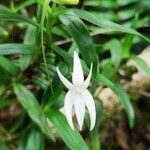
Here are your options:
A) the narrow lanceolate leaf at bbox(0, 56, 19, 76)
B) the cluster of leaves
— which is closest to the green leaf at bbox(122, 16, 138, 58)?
the cluster of leaves

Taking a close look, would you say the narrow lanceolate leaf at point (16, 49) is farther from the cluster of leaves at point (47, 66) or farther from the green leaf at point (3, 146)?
the green leaf at point (3, 146)

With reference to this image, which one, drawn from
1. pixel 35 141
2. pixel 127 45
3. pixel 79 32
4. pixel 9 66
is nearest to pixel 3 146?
pixel 35 141

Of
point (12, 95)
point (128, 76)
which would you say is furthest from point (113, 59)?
point (12, 95)

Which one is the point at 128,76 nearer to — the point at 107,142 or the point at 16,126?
the point at 107,142

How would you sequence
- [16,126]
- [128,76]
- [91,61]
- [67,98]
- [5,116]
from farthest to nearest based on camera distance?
[5,116]
[128,76]
[16,126]
[91,61]
[67,98]

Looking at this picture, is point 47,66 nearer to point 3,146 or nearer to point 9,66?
point 9,66

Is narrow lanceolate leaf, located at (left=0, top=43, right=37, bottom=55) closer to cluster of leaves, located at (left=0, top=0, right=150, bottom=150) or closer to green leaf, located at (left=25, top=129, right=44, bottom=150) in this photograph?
cluster of leaves, located at (left=0, top=0, right=150, bottom=150)
